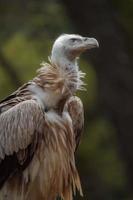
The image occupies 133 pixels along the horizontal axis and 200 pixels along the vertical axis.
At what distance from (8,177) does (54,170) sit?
46 cm

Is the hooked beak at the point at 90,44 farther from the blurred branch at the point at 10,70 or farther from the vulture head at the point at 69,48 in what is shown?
the blurred branch at the point at 10,70

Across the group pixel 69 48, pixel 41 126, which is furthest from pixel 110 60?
pixel 41 126

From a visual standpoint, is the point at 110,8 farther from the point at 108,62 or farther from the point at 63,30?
the point at 63,30

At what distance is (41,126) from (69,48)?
809mm

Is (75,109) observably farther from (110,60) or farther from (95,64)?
(95,64)

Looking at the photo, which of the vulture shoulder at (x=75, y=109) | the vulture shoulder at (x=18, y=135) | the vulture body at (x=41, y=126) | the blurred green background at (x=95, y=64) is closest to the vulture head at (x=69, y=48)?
the vulture body at (x=41, y=126)

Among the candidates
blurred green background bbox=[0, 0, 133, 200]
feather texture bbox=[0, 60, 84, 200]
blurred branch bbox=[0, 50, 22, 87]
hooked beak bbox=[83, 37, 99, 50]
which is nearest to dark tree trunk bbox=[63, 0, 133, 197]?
blurred green background bbox=[0, 0, 133, 200]

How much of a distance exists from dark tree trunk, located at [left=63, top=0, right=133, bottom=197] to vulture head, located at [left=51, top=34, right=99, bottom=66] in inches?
331

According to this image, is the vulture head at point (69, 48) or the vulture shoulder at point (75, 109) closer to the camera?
the vulture head at point (69, 48)

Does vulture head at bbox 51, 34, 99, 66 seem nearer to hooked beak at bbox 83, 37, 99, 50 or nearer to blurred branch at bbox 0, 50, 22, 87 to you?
hooked beak at bbox 83, 37, 99, 50

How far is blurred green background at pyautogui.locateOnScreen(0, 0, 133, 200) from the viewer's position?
930 inches

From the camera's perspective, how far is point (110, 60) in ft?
77.1

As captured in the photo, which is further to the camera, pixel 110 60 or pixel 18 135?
pixel 110 60

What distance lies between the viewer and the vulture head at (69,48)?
48.5 feet
